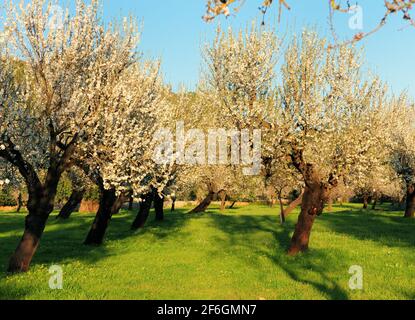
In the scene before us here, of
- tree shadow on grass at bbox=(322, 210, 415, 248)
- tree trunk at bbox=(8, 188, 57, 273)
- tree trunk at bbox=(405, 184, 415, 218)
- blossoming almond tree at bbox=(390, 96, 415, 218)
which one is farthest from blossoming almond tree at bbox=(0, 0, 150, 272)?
tree trunk at bbox=(405, 184, 415, 218)

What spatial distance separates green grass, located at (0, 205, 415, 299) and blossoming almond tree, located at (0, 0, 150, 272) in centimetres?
318

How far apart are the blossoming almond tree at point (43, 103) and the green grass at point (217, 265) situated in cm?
318

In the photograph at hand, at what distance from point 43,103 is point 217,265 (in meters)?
11.4

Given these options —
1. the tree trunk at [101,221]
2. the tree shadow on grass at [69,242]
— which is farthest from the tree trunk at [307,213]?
the tree trunk at [101,221]

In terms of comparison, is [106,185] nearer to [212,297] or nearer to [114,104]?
[114,104]

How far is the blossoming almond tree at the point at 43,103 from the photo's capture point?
18.8 meters

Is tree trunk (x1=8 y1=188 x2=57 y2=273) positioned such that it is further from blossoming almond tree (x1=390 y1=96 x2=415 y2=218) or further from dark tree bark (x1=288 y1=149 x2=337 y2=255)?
blossoming almond tree (x1=390 y1=96 x2=415 y2=218)

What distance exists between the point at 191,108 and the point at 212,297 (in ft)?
87.1

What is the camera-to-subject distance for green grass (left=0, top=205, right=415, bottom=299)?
1594 cm

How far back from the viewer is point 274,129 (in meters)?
22.8

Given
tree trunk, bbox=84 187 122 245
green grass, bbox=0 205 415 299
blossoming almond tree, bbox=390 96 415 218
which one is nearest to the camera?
green grass, bbox=0 205 415 299

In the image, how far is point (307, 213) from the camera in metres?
23.8

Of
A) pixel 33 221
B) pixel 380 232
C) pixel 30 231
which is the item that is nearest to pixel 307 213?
pixel 33 221
